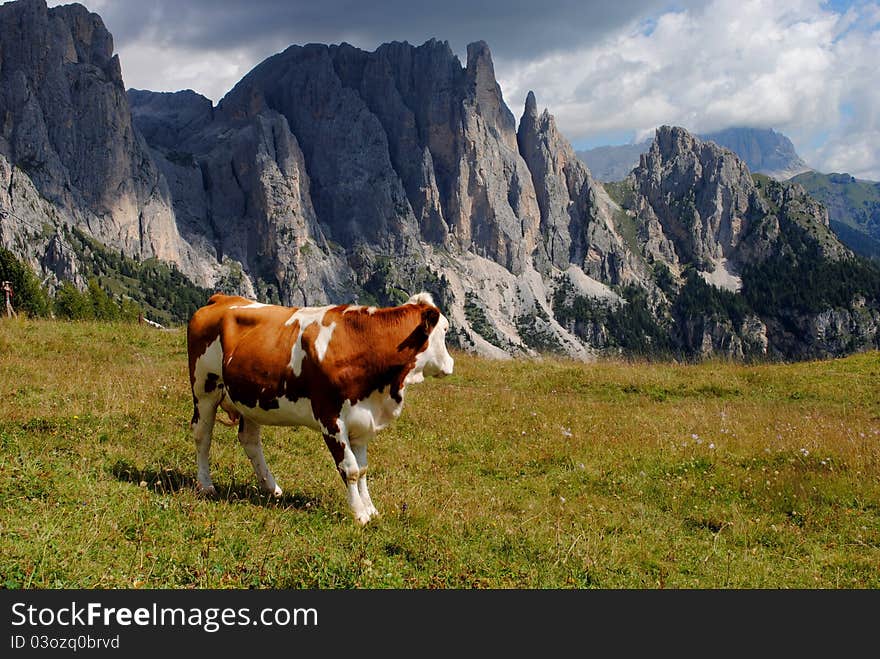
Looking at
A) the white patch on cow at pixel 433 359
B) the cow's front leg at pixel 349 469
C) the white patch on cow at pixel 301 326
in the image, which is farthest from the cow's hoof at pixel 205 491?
the white patch on cow at pixel 433 359

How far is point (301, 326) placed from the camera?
27.3 feet

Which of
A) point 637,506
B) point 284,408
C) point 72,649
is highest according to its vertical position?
point 284,408

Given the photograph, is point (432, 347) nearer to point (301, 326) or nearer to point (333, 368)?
point (333, 368)

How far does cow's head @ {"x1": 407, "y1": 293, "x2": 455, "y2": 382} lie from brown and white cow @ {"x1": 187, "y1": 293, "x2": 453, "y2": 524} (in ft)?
0.04

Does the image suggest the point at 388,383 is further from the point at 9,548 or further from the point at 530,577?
the point at 9,548

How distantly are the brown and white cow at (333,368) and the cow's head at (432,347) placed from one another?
1cm

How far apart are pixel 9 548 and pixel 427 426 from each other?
885 cm

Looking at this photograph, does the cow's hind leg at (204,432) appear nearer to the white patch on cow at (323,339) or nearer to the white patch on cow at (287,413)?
the white patch on cow at (287,413)

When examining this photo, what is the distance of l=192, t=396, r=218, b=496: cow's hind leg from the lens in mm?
8719

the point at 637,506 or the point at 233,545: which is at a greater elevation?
the point at 233,545

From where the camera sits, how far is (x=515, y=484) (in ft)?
35.4

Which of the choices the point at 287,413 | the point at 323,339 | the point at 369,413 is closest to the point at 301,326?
the point at 323,339

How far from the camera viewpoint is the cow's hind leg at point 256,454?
28.9 ft

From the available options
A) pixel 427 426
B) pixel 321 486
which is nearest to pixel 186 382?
pixel 427 426
